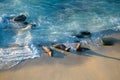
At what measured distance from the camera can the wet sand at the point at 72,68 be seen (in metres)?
9.75

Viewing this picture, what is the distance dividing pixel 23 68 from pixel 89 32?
375 cm

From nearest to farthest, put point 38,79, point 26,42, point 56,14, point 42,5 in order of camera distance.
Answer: point 38,79, point 26,42, point 56,14, point 42,5

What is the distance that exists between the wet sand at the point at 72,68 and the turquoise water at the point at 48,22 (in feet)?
1.70

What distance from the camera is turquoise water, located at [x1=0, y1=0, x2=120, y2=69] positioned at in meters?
11.4

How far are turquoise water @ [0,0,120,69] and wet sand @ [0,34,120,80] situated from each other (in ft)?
1.70

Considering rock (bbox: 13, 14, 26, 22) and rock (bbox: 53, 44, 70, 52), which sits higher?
rock (bbox: 13, 14, 26, 22)

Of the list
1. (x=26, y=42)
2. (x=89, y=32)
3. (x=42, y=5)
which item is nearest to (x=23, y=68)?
(x=26, y=42)

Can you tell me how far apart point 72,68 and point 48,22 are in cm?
403

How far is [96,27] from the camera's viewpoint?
13.3 metres

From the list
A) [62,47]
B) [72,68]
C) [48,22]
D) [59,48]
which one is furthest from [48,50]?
[48,22]

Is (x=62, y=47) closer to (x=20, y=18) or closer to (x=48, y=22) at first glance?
(x=48, y=22)

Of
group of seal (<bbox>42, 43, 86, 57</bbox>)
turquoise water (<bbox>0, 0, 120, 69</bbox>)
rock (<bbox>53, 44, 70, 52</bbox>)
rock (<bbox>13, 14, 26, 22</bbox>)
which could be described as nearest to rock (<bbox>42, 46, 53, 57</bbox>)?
group of seal (<bbox>42, 43, 86, 57</bbox>)

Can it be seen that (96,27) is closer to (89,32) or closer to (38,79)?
(89,32)

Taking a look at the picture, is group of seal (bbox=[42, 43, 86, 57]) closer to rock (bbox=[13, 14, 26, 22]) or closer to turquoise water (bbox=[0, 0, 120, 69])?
turquoise water (bbox=[0, 0, 120, 69])
